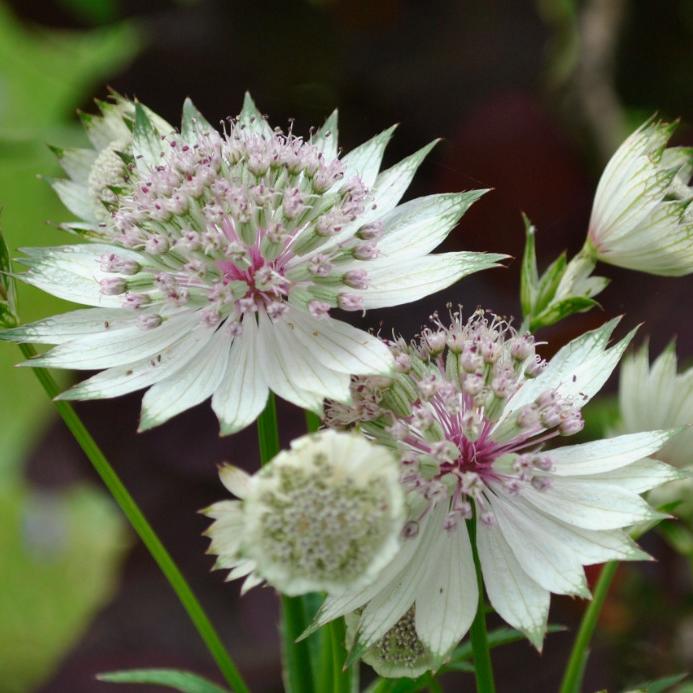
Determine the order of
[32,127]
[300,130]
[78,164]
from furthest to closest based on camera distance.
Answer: [32,127], [300,130], [78,164]

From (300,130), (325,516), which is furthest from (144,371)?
(300,130)

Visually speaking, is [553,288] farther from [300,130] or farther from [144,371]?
[300,130]

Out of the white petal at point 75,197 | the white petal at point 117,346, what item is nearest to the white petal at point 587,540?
the white petal at point 117,346

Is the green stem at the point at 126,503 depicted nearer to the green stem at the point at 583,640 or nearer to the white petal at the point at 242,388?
the white petal at the point at 242,388

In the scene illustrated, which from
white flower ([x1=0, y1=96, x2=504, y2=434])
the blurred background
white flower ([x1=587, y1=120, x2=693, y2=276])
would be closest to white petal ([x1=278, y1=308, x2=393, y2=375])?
white flower ([x1=0, y1=96, x2=504, y2=434])

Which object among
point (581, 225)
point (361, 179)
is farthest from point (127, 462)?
point (361, 179)

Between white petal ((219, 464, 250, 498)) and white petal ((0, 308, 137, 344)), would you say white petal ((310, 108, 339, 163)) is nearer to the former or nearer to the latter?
white petal ((0, 308, 137, 344))
